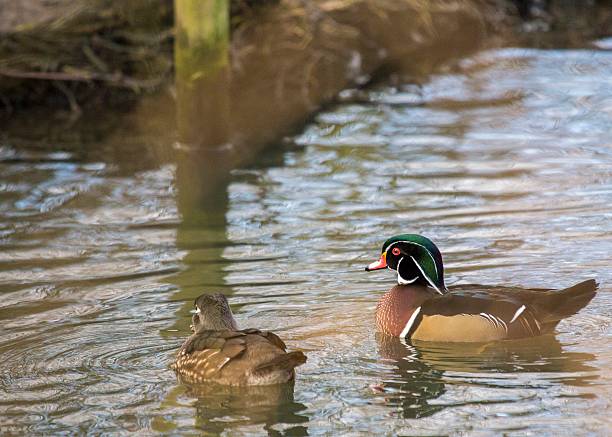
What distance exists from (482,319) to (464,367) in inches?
22.3

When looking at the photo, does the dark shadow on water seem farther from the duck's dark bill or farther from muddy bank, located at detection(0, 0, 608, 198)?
muddy bank, located at detection(0, 0, 608, 198)

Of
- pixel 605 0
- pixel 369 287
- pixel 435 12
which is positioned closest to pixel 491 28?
pixel 435 12

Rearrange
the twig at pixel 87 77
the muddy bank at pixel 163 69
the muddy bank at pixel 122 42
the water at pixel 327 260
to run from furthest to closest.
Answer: the muddy bank at pixel 122 42 → the muddy bank at pixel 163 69 → the twig at pixel 87 77 → the water at pixel 327 260

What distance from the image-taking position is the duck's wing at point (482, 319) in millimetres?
8047

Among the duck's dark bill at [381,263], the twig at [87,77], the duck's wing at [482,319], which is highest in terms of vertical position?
the twig at [87,77]

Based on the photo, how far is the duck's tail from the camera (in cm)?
801

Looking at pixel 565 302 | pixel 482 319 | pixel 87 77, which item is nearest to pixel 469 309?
pixel 482 319

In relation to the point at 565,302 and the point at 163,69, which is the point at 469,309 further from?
the point at 163,69

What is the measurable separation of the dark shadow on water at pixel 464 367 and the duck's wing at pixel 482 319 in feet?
0.19

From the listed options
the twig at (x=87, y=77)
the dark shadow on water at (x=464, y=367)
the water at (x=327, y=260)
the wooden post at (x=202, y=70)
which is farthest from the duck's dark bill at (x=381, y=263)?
the twig at (x=87, y=77)

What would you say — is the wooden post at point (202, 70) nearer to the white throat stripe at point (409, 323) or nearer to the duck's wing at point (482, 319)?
the white throat stripe at point (409, 323)

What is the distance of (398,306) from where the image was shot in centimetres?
827

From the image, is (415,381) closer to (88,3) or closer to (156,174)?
(156,174)

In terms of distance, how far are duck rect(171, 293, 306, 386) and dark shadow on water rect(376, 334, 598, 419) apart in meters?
0.59
